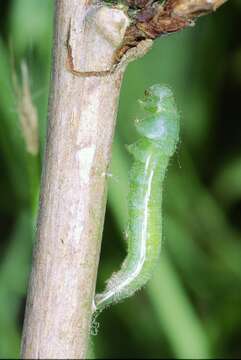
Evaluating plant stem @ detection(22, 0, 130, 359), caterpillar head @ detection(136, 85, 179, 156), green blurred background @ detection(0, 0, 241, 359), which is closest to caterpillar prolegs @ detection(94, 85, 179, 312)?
caterpillar head @ detection(136, 85, 179, 156)

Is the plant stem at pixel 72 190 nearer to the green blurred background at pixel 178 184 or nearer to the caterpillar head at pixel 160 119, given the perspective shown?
the caterpillar head at pixel 160 119

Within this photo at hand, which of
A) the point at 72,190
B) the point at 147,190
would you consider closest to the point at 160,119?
the point at 147,190

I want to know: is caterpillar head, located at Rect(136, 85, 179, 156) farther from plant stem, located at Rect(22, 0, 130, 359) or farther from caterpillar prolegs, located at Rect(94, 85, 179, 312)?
plant stem, located at Rect(22, 0, 130, 359)

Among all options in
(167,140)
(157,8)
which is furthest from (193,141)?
(157,8)

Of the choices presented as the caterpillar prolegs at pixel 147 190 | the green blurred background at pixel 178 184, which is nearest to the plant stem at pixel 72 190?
the caterpillar prolegs at pixel 147 190

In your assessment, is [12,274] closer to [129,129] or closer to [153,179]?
[129,129]

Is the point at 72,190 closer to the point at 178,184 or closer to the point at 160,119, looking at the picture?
the point at 160,119
